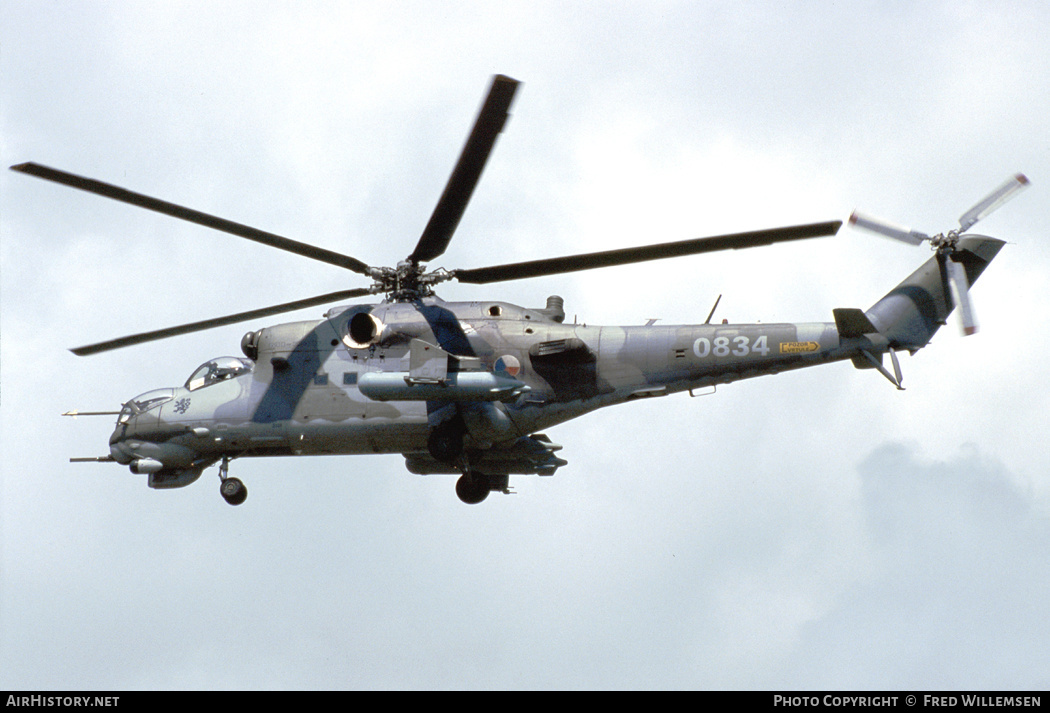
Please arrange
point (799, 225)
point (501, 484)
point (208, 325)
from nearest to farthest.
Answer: point (799, 225) → point (208, 325) → point (501, 484)

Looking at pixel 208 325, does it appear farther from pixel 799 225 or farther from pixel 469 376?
Answer: pixel 799 225

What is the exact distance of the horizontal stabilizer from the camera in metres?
23.0

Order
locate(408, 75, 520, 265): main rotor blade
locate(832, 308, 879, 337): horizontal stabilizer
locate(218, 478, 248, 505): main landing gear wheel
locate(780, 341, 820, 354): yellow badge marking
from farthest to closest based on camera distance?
1. locate(218, 478, 248, 505): main landing gear wheel
2. locate(780, 341, 820, 354): yellow badge marking
3. locate(832, 308, 879, 337): horizontal stabilizer
4. locate(408, 75, 520, 265): main rotor blade

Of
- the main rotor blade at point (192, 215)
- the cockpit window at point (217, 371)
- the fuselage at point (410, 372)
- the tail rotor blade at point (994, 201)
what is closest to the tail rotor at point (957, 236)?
the tail rotor blade at point (994, 201)

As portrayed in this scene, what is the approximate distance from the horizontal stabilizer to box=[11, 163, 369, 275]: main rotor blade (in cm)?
989

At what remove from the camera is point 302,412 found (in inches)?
990

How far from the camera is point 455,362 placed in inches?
918

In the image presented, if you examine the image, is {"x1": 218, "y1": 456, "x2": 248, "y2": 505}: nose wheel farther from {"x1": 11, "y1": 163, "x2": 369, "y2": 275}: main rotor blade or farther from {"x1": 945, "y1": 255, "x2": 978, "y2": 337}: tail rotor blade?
{"x1": 945, "y1": 255, "x2": 978, "y2": 337}: tail rotor blade

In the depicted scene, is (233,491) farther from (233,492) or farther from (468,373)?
(468,373)

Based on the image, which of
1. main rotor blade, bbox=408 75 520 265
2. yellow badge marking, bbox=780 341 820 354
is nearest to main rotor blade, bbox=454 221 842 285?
main rotor blade, bbox=408 75 520 265

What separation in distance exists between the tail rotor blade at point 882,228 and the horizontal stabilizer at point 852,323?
173cm
